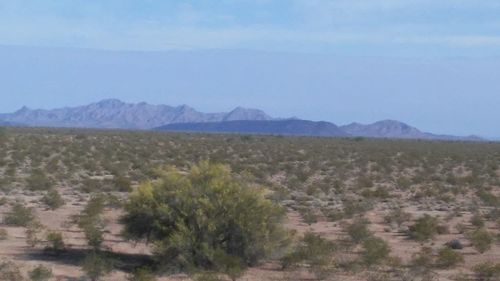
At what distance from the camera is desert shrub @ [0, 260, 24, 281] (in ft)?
50.1

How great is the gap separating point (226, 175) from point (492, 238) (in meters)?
7.78

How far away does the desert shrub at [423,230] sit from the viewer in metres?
23.1

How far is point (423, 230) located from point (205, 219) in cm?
813

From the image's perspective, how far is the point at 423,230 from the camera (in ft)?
77.4

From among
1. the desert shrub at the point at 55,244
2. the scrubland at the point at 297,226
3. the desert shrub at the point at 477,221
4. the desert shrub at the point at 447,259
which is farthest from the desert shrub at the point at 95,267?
the desert shrub at the point at 477,221

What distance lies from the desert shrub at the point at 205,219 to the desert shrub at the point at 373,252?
182cm

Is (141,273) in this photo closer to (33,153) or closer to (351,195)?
(351,195)

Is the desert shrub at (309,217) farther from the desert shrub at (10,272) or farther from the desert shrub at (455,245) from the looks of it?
the desert shrub at (10,272)

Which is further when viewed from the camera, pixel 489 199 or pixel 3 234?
pixel 489 199

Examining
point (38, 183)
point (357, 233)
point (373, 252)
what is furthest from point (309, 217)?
point (38, 183)

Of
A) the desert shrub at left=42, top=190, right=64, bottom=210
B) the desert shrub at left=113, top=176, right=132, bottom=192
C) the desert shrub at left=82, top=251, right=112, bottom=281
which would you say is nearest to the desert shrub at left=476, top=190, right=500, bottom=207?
the desert shrub at left=113, top=176, right=132, bottom=192

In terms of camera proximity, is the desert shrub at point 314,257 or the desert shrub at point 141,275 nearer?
the desert shrub at point 141,275

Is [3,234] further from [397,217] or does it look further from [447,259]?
[397,217]

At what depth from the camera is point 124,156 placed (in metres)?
54.9
